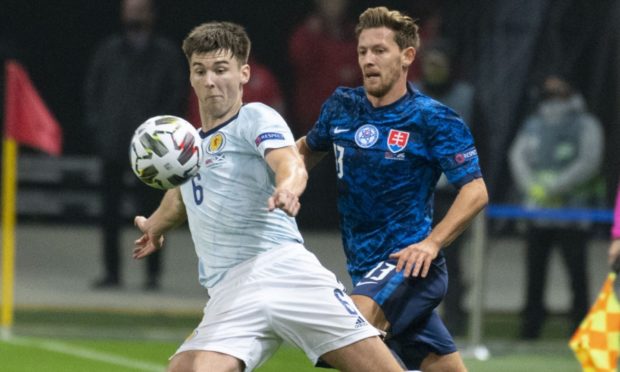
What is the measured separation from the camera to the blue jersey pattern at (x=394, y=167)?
6.65m

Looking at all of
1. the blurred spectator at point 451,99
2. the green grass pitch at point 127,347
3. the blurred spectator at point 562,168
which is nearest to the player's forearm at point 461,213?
the green grass pitch at point 127,347

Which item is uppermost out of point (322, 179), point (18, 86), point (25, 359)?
point (18, 86)

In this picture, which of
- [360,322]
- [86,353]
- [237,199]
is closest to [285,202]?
[237,199]

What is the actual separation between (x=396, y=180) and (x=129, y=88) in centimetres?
639

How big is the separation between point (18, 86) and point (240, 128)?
235 inches

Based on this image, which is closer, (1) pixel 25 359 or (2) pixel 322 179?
(1) pixel 25 359

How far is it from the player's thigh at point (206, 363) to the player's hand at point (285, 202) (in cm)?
81

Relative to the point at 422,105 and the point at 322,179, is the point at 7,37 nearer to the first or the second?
the point at 322,179

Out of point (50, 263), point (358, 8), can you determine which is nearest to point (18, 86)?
point (50, 263)

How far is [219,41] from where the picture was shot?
6207mm

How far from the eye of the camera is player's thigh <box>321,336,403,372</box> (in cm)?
593

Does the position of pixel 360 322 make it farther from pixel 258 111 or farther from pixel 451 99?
pixel 451 99

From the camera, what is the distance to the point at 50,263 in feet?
43.9

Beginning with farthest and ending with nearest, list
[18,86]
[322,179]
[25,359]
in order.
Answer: [322,179] < [18,86] < [25,359]
